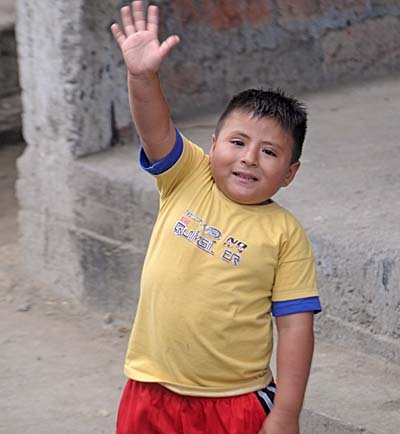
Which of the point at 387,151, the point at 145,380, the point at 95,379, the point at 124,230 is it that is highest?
the point at 145,380

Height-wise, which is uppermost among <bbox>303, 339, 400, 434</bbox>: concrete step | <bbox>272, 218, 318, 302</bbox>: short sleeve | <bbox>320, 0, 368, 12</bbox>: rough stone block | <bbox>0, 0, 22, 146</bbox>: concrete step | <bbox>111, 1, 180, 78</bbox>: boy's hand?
<bbox>111, 1, 180, 78</bbox>: boy's hand

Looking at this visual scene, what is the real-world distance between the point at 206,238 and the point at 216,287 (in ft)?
0.35

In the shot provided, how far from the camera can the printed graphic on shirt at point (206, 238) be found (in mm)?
2428

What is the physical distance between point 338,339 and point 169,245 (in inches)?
49.5

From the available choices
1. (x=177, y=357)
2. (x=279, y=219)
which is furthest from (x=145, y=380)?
(x=279, y=219)

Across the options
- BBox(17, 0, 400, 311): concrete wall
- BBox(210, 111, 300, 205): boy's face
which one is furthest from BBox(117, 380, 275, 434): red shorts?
BBox(17, 0, 400, 311): concrete wall

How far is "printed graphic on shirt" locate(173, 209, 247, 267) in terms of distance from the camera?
7.97 ft

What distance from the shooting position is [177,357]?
8.15ft

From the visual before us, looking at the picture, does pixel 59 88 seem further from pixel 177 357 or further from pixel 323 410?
pixel 177 357

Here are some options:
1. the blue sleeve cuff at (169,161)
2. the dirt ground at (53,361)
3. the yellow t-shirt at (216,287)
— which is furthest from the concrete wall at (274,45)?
the yellow t-shirt at (216,287)

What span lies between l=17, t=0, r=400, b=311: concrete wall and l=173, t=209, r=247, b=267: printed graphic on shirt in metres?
1.63

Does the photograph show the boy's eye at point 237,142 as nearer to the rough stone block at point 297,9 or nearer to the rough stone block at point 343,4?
the rough stone block at point 297,9

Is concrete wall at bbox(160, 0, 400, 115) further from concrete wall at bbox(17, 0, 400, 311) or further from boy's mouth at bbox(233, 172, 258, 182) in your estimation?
boy's mouth at bbox(233, 172, 258, 182)

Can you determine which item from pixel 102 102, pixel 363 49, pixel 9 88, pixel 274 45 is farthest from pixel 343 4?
pixel 9 88
